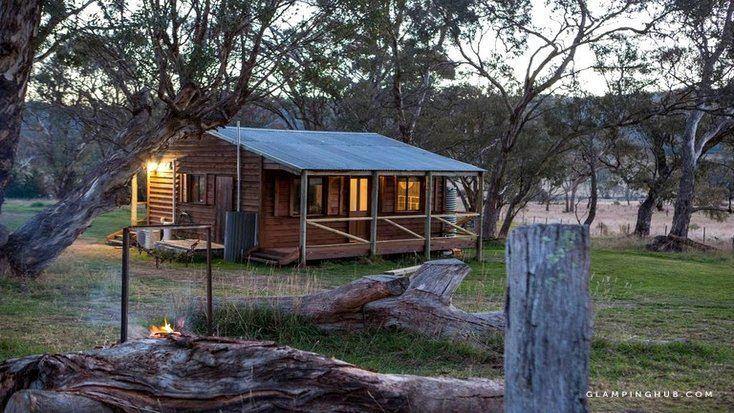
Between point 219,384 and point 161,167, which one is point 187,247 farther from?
point 219,384

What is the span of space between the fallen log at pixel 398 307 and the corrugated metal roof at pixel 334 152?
9.42m

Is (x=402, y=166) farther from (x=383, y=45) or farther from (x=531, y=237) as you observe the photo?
(x=531, y=237)

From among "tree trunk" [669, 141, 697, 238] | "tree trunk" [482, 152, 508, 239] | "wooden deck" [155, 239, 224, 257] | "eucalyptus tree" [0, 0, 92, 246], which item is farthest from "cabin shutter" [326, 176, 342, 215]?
"tree trunk" [669, 141, 697, 238]

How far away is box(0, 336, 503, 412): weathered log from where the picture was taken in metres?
4.98

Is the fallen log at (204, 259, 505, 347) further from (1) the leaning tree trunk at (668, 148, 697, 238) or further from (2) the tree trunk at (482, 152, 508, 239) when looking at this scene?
(1) the leaning tree trunk at (668, 148, 697, 238)

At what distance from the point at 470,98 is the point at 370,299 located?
93.1 feet

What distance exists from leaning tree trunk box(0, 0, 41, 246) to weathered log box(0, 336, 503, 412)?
7004mm

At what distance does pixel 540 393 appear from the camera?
3639 mm

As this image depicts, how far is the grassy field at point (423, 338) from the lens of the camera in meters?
7.93

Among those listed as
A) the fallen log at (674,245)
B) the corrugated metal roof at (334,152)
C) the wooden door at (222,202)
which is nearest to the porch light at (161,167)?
the corrugated metal roof at (334,152)

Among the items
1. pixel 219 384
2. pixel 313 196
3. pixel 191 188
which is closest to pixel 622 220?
pixel 313 196

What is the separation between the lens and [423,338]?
29.0 feet

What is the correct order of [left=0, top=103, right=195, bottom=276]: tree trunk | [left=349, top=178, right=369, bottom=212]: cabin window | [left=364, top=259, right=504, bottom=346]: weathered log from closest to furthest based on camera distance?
[left=364, top=259, right=504, bottom=346]: weathered log
[left=0, top=103, right=195, bottom=276]: tree trunk
[left=349, top=178, right=369, bottom=212]: cabin window

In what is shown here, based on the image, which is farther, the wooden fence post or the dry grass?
the dry grass
